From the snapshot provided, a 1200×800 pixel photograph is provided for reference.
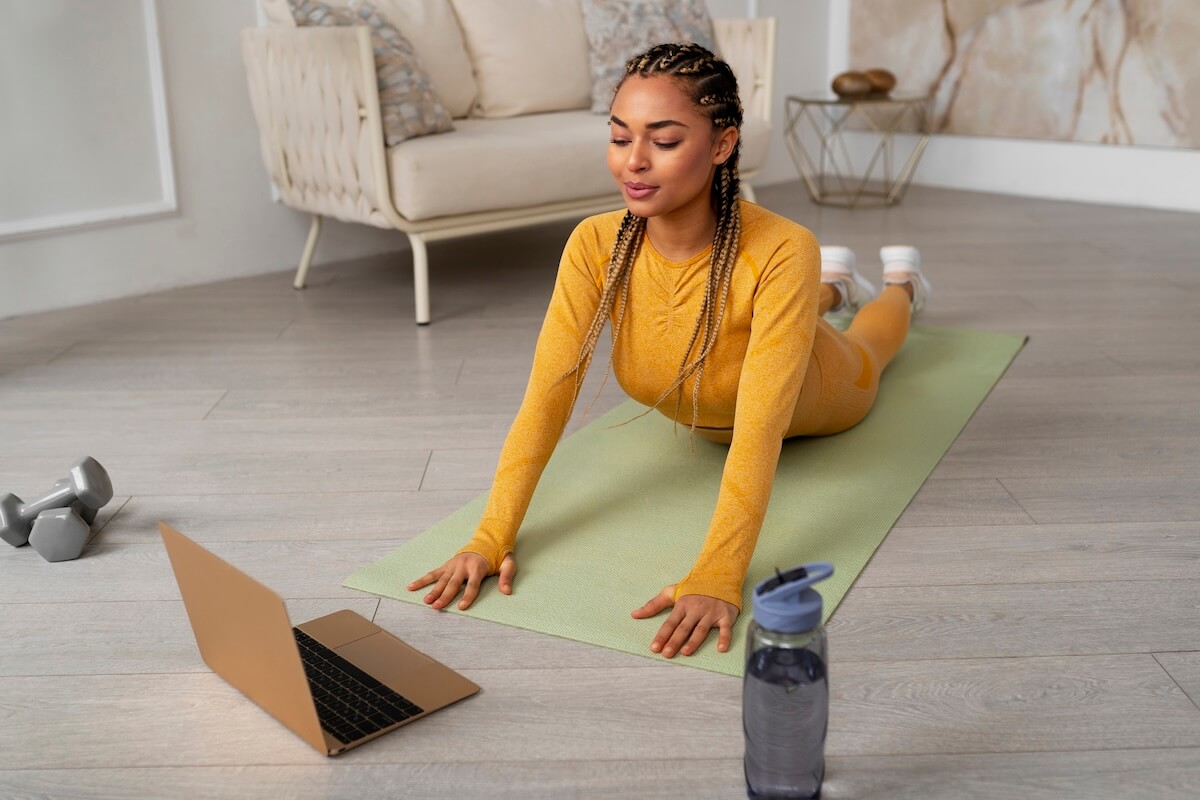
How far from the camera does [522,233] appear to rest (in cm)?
388

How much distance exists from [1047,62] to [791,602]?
3.93 metres

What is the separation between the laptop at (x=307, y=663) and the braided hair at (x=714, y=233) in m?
0.42

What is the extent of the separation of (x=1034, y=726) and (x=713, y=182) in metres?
0.74

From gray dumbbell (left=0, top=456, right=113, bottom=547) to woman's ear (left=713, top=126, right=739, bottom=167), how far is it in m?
0.93

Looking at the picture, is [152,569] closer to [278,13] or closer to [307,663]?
[307,663]

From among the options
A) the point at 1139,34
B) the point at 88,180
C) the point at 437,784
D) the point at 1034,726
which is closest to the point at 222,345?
the point at 88,180

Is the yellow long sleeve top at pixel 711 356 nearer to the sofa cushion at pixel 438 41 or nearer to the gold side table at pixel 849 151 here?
the sofa cushion at pixel 438 41

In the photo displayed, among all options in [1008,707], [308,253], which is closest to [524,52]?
[308,253]

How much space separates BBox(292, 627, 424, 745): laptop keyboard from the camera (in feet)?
3.77

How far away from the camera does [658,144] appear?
4.39 ft

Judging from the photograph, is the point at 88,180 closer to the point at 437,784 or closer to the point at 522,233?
the point at 522,233

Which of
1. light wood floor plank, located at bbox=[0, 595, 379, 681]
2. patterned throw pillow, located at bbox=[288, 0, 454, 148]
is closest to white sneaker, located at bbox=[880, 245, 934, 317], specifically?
patterned throw pillow, located at bbox=[288, 0, 454, 148]

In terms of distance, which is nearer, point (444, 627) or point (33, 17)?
point (444, 627)

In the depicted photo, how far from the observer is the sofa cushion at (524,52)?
3.24m
